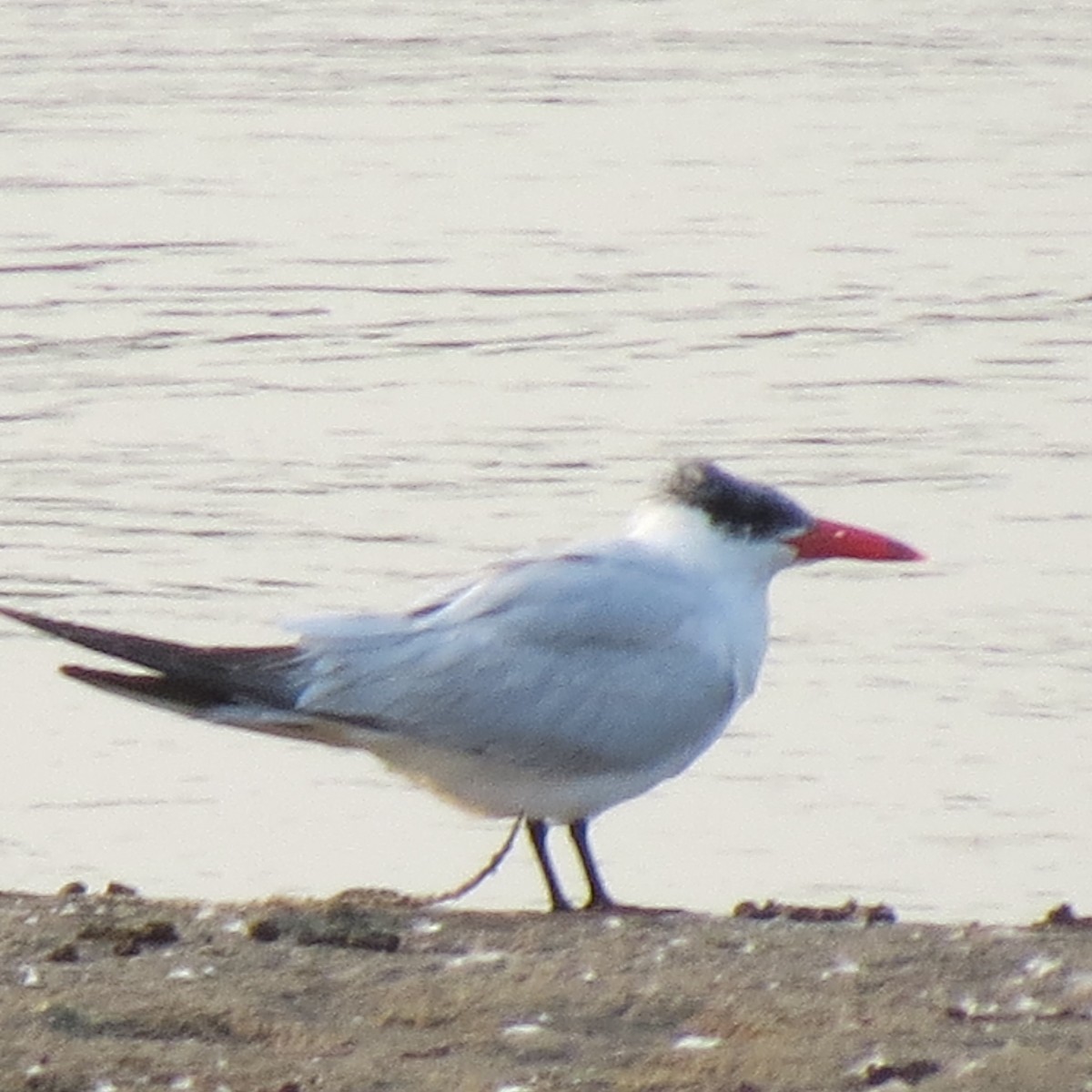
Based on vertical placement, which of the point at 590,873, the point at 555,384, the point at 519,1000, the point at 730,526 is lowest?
the point at 555,384

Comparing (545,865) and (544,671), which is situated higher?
(544,671)

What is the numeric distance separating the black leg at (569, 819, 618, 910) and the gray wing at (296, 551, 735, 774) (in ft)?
0.58

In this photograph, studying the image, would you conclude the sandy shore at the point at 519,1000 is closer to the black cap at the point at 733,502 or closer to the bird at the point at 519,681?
the bird at the point at 519,681

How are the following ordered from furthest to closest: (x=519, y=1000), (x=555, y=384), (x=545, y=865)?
(x=555, y=384), (x=545, y=865), (x=519, y=1000)

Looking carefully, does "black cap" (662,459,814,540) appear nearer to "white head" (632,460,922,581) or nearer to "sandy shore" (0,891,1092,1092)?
"white head" (632,460,922,581)

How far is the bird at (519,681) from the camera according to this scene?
611 centimetres

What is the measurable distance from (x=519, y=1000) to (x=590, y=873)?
1.29 m

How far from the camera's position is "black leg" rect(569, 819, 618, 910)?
617cm

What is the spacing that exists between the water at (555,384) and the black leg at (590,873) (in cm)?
79

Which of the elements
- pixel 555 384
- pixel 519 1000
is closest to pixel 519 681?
pixel 519 1000

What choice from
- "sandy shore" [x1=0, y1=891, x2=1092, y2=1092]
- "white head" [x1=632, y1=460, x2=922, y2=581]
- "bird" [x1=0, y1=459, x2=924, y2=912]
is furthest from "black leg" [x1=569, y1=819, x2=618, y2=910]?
"white head" [x1=632, y1=460, x2=922, y2=581]

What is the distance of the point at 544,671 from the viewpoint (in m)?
6.28

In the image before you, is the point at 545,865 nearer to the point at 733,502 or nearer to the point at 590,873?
the point at 590,873

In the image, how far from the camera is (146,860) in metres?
7.46
